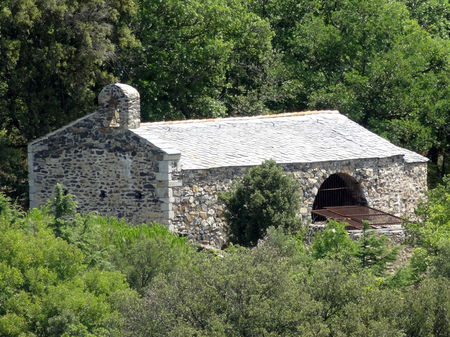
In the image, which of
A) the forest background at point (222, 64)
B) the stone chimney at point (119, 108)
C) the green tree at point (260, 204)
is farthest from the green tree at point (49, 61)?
the green tree at point (260, 204)

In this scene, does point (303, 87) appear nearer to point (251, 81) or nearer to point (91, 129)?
point (251, 81)

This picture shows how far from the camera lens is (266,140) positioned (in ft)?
100

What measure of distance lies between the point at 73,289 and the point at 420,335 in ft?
20.8

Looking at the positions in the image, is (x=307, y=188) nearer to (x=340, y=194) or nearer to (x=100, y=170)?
(x=340, y=194)

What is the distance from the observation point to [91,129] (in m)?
29.0

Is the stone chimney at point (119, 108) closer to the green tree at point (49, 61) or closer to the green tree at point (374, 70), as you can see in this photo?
the green tree at point (49, 61)

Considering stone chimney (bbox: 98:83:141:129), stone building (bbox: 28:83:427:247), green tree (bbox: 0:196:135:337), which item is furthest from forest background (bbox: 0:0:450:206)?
green tree (bbox: 0:196:135:337)

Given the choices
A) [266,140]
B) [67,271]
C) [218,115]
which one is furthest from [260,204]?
[218,115]

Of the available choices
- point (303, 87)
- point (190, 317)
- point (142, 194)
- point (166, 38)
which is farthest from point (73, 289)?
point (303, 87)

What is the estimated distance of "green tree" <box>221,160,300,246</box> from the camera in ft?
A: 90.0

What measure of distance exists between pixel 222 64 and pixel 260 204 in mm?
10844

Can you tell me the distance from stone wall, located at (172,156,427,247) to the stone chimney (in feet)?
6.91

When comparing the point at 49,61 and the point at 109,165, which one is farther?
the point at 49,61

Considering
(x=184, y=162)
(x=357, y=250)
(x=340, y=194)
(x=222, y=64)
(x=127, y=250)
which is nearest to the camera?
(x=127, y=250)
